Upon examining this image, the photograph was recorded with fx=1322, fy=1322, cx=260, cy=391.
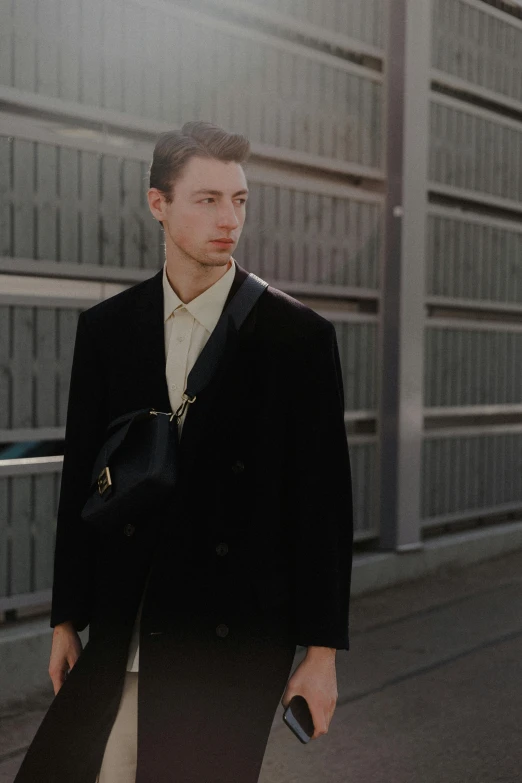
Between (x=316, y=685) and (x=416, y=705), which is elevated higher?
(x=316, y=685)

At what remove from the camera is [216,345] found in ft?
8.47

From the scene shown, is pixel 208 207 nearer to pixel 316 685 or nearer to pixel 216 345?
pixel 216 345

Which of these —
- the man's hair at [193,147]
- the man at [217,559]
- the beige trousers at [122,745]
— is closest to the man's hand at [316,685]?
the man at [217,559]

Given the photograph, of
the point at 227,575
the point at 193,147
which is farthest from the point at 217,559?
the point at 193,147

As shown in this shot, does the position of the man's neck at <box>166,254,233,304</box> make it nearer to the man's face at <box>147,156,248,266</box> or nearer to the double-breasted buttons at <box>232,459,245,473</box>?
the man's face at <box>147,156,248,266</box>

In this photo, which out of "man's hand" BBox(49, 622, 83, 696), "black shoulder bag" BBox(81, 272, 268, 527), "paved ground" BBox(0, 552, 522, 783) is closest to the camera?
"black shoulder bag" BBox(81, 272, 268, 527)

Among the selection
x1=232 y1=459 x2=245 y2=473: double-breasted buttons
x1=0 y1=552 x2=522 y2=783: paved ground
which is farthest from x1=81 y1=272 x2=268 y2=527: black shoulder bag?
x1=0 y1=552 x2=522 y2=783: paved ground

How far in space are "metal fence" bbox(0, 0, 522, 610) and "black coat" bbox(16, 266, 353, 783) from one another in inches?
131

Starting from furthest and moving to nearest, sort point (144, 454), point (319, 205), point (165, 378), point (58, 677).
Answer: point (319, 205), point (58, 677), point (165, 378), point (144, 454)

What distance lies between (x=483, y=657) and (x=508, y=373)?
4.00 m

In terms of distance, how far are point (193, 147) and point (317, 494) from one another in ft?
2.31

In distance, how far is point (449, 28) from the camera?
9.00 metres

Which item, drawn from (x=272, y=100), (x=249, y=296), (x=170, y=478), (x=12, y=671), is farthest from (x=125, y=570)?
(x=272, y=100)

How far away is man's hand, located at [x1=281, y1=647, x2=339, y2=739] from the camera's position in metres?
2.55
